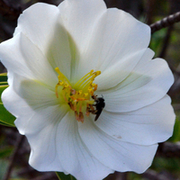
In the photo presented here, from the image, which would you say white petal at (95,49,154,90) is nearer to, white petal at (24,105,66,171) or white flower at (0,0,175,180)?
white flower at (0,0,175,180)

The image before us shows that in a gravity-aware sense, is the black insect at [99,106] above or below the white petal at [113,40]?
below

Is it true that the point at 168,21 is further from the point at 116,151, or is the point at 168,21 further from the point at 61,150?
the point at 61,150

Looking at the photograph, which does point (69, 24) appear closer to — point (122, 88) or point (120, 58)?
point (120, 58)

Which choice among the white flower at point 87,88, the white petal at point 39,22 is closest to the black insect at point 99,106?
the white flower at point 87,88

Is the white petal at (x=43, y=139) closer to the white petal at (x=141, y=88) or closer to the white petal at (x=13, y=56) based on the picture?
the white petal at (x=13, y=56)

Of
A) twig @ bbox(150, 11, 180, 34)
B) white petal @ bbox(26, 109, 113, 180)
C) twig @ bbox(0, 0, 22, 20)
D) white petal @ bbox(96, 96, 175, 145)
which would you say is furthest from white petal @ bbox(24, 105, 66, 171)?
twig @ bbox(150, 11, 180, 34)

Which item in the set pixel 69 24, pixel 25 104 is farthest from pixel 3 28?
pixel 25 104
